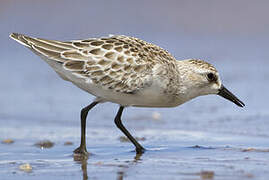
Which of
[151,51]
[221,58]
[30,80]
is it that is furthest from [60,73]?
[221,58]

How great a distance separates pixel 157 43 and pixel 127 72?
735 cm

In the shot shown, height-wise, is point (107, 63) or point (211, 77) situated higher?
point (107, 63)

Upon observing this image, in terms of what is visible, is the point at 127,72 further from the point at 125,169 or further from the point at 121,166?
the point at 125,169

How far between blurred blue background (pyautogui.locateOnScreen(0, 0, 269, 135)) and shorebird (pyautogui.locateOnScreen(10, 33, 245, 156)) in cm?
158

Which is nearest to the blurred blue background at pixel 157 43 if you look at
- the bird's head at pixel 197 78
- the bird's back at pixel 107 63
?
the bird's head at pixel 197 78

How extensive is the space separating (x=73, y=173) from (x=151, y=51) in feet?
6.30

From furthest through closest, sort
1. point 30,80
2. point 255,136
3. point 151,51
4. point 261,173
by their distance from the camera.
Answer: point 30,80, point 255,136, point 151,51, point 261,173

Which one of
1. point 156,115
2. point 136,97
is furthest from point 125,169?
point 156,115

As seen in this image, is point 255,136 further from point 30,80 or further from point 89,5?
point 89,5

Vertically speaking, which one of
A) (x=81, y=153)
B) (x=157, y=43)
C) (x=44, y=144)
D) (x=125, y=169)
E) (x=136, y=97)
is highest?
(x=157, y=43)

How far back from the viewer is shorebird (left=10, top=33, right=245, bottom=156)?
7297 millimetres

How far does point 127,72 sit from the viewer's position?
24.1ft

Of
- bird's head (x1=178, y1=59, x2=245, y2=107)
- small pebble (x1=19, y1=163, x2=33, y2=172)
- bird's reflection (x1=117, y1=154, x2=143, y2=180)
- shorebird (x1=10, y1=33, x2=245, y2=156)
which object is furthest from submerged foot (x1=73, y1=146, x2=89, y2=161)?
bird's head (x1=178, y1=59, x2=245, y2=107)

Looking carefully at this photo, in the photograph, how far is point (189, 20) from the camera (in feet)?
51.7
